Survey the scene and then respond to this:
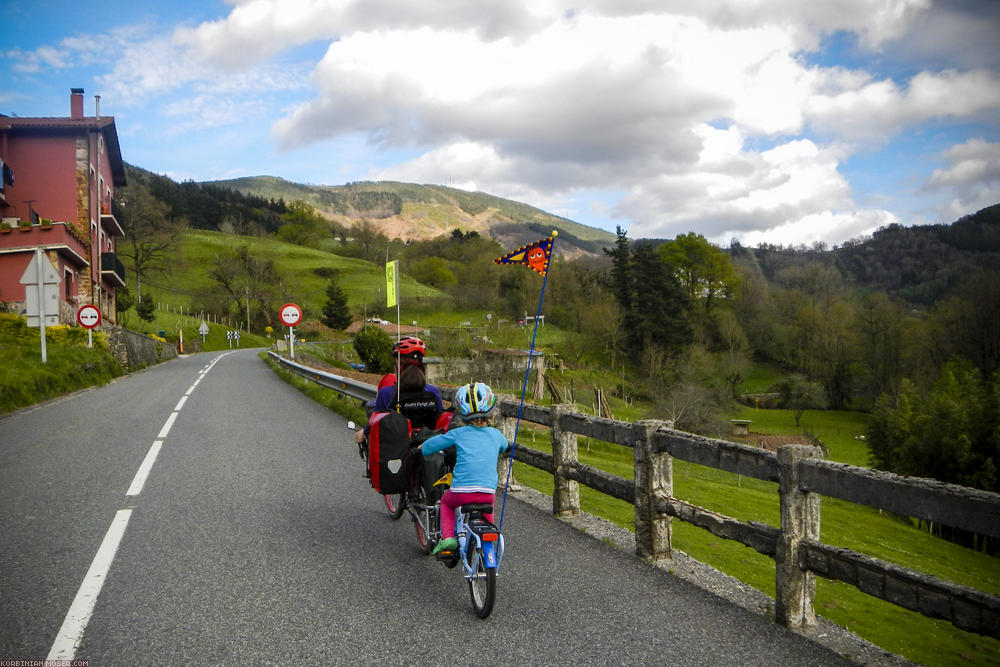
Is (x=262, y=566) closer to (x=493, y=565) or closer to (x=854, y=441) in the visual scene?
(x=493, y=565)

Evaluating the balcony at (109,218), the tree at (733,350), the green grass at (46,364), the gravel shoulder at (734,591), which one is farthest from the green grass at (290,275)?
the gravel shoulder at (734,591)

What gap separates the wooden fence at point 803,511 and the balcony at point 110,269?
38188 millimetres

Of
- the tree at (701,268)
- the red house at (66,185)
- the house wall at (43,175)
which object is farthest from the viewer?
the tree at (701,268)

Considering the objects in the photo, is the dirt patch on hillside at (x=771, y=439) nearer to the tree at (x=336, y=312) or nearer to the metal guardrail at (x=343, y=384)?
the metal guardrail at (x=343, y=384)

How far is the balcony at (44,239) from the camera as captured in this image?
2717 cm

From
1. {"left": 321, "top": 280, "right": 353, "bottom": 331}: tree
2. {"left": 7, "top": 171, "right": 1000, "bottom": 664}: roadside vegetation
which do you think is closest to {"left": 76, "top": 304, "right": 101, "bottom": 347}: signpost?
{"left": 7, "top": 171, "right": 1000, "bottom": 664}: roadside vegetation

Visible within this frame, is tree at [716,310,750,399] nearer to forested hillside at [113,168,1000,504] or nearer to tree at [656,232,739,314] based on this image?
forested hillside at [113,168,1000,504]

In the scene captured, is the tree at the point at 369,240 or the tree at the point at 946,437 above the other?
the tree at the point at 369,240

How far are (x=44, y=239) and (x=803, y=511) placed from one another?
32749mm

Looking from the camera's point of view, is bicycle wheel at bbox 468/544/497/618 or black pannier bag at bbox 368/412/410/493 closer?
bicycle wheel at bbox 468/544/497/618

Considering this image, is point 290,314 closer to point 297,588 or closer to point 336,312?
point 297,588

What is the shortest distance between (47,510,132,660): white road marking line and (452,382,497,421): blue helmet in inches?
102

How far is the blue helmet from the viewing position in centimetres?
464

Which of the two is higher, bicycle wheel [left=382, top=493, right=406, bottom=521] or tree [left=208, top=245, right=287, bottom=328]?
tree [left=208, top=245, right=287, bottom=328]
